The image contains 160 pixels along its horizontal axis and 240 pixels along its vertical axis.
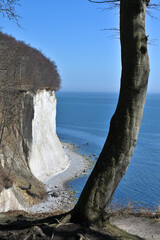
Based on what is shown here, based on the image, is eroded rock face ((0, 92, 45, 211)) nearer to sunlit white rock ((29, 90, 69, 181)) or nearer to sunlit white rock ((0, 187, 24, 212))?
sunlit white rock ((0, 187, 24, 212))

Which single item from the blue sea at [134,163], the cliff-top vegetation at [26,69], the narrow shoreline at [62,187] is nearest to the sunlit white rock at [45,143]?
the narrow shoreline at [62,187]

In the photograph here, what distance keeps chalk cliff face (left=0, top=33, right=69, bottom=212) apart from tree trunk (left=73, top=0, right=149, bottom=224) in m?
13.4

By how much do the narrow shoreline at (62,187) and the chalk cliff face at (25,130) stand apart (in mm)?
650

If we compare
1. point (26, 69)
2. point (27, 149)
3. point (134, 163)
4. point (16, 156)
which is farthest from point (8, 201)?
point (134, 163)

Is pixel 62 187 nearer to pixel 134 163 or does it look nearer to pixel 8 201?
pixel 8 201

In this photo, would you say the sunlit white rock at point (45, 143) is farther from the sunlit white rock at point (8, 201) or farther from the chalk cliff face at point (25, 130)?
the sunlit white rock at point (8, 201)

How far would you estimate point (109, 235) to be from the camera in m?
4.71

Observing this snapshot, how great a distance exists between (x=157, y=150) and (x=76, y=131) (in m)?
22.4

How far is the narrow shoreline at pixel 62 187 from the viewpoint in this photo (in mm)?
21516

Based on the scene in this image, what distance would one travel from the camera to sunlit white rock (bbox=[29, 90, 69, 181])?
1076 inches

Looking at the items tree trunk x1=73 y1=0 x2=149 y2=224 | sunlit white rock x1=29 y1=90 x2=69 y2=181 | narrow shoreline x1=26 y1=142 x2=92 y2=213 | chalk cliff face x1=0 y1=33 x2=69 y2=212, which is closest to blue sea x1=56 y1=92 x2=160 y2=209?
narrow shoreline x1=26 y1=142 x2=92 y2=213

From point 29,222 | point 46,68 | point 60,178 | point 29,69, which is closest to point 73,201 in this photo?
point 60,178

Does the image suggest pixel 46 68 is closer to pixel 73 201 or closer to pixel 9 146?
pixel 9 146

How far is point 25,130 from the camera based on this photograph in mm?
26656
